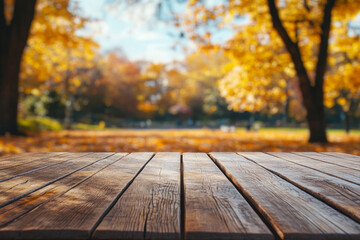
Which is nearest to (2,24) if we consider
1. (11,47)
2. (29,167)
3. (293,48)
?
(11,47)

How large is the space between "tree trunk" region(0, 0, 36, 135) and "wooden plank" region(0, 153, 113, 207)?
9722 millimetres

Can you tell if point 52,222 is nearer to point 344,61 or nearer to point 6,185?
point 6,185

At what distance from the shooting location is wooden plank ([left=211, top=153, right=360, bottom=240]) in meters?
0.95

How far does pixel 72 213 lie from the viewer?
1085 mm

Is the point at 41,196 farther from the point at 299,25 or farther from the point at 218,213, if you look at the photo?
the point at 299,25

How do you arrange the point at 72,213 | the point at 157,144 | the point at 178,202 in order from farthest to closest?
the point at 157,144, the point at 178,202, the point at 72,213

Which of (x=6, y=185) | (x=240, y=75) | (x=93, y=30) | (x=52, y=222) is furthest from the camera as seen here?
(x=93, y=30)

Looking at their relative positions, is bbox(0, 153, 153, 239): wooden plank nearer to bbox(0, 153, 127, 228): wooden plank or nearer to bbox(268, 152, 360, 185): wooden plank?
bbox(0, 153, 127, 228): wooden plank

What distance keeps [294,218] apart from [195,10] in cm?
1009

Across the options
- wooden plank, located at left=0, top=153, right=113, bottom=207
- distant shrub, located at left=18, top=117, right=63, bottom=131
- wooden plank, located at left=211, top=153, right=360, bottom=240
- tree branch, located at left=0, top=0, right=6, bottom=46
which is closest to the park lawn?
tree branch, located at left=0, top=0, right=6, bottom=46

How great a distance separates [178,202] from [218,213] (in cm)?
20

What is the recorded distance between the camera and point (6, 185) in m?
1.53

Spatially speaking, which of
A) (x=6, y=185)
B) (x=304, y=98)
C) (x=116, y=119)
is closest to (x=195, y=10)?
(x=304, y=98)

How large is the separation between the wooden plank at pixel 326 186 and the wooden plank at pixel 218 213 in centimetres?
38
